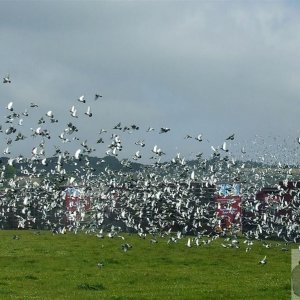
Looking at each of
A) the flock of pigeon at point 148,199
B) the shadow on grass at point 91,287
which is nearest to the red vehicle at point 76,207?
the flock of pigeon at point 148,199

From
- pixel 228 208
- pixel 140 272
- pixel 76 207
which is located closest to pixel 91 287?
pixel 140 272

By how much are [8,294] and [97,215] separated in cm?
5531

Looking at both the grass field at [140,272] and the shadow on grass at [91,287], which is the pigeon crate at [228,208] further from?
the shadow on grass at [91,287]

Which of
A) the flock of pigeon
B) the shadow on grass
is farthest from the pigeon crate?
the shadow on grass

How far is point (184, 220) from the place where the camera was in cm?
7675

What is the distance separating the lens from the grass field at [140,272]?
2855 cm

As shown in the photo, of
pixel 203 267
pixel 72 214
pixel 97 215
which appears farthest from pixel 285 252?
pixel 72 214

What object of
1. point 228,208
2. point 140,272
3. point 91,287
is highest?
point 228,208

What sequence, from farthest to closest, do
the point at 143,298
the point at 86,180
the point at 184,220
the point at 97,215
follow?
the point at 97,215, the point at 184,220, the point at 86,180, the point at 143,298

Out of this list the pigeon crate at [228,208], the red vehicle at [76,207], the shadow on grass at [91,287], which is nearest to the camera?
the shadow on grass at [91,287]

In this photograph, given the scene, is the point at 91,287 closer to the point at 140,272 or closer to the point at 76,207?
the point at 140,272

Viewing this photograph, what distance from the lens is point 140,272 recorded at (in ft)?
123

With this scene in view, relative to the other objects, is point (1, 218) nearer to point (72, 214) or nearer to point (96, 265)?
point (72, 214)

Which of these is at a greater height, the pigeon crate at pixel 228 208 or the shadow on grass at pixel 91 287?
the pigeon crate at pixel 228 208
